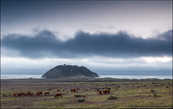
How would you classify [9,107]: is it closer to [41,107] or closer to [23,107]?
[23,107]

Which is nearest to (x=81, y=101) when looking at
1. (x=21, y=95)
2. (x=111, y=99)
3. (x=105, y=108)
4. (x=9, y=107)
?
(x=111, y=99)

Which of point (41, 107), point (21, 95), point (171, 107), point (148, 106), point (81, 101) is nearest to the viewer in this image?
point (171, 107)

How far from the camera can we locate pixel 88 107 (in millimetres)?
29797

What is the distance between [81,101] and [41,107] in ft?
23.9

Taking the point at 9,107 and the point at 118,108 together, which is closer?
the point at 118,108

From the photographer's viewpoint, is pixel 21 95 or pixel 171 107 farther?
pixel 21 95

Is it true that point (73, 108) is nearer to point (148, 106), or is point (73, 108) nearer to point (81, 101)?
point (81, 101)

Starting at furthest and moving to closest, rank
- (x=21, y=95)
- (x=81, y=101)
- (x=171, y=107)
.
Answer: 1. (x=21, y=95)
2. (x=81, y=101)
3. (x=171, y=107)

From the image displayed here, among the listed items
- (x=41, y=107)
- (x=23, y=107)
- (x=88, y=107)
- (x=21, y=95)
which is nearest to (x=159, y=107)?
(x=88, y=107)

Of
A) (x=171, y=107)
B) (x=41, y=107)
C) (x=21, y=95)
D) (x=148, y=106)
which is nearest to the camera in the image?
(x=171, y=107)

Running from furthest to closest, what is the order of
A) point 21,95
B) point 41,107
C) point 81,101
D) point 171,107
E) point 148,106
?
point 21,95, point 81,101, point 41,107, point 148,106, point 171,107

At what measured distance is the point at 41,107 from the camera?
31.2 metres

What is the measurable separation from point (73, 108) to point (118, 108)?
5.77 metres

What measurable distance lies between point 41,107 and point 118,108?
10.7 m
